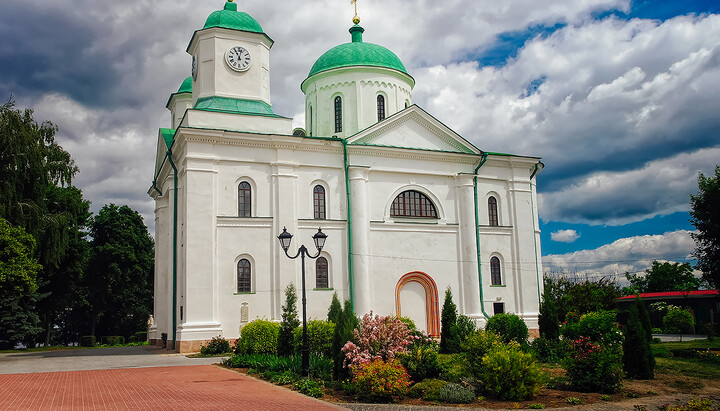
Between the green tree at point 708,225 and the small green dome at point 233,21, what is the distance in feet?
80.0

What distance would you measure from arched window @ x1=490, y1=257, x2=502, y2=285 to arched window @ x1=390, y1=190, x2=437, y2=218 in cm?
403

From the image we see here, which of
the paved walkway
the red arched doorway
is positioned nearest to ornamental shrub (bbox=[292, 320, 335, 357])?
the paved walkway

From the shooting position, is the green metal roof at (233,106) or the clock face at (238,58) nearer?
the green metal roof at (233,106)

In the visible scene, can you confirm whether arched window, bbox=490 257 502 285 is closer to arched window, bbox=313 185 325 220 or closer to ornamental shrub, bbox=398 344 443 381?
arched window, bbox=313 185 325 220

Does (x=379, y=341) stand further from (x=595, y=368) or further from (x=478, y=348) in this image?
(x=595, y=368)

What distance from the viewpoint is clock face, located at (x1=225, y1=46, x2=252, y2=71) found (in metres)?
Result: 27.8

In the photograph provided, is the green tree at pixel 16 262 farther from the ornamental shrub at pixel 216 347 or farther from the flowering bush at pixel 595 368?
the flowering bush at pixel 595 368

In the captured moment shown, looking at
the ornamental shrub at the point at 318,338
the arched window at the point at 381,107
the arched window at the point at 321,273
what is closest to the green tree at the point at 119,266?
the arched window at the point at 321,273

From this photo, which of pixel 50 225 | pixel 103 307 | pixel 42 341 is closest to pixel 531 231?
pixel 50 225

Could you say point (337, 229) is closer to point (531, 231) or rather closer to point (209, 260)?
point (209, 260)

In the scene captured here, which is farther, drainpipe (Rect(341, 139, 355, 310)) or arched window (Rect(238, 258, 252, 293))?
drainpipe (Rect(341, 139, 355, 310))

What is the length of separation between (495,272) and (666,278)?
140ft

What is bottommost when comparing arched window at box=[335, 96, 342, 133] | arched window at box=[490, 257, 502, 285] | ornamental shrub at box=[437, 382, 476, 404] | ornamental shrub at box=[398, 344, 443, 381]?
ornamental shrub at box=[437, 382, 476, 404]

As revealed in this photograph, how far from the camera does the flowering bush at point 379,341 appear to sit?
13.1m
